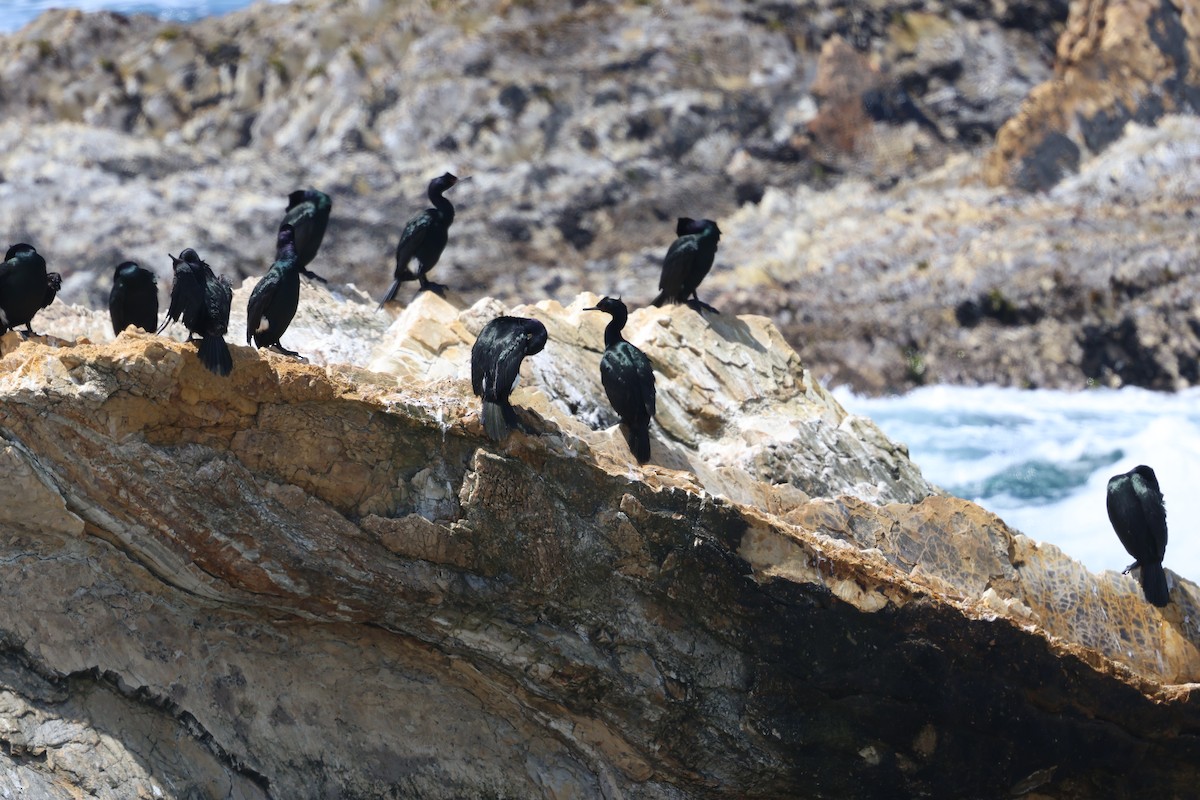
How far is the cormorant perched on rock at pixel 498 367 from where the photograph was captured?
9281mm

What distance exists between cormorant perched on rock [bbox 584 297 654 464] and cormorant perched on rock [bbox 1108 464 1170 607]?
407cm

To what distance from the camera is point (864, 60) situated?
119ft

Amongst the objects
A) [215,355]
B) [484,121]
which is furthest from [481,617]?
[484,121]

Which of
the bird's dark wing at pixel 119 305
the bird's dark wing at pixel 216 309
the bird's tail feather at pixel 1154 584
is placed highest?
the bird's dark wing at pixel 216 309

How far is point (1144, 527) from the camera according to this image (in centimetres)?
1124

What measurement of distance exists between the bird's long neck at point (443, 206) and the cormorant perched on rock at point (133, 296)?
3.52 meters

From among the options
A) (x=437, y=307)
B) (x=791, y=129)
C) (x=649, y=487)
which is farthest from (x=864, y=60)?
(x=649, y=487)

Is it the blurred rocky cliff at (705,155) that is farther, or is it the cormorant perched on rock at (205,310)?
the blurred rocky cliff at (705,155)

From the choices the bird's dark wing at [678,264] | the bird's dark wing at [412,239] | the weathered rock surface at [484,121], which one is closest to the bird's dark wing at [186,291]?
the bird's dark wing at [412,239]

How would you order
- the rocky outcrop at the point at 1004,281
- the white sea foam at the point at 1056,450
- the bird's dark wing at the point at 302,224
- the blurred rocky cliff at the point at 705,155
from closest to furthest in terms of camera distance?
the bird's dark wing at the point at 302,224, the white sea foam at the point at 1056,450, the rocky outcrop at the point at 1004,281, the blurred rocky cliff at the point at 705,155

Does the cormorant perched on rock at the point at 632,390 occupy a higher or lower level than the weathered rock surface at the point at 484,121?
higher

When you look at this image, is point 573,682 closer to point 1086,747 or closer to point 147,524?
point 147,524

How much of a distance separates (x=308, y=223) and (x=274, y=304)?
2800mm

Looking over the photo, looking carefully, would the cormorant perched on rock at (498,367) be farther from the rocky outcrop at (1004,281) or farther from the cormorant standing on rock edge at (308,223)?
the rocky outcrop at (1004,281)
